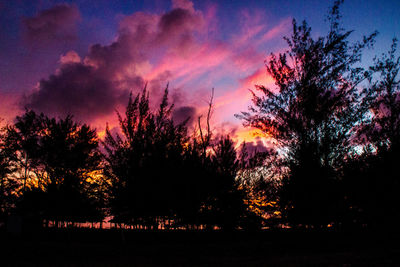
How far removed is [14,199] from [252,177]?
864 inches

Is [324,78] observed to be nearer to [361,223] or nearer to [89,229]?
[361,223]

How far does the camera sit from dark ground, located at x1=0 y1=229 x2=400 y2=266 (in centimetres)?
796

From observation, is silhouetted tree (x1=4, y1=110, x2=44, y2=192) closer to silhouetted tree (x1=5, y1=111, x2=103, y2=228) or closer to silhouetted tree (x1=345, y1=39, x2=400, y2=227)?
silhouetted tree (x1=5, y1=111, x2=103, y2=228)

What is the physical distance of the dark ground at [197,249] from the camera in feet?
26.1

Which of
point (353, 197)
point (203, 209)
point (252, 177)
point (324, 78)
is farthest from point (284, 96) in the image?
point (203, 209)

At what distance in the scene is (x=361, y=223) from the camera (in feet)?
55.9

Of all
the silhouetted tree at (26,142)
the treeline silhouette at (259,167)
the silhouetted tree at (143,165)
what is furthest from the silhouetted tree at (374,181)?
the silhouetted tree at (26,142)

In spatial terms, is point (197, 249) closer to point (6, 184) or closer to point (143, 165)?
point (143, 165)

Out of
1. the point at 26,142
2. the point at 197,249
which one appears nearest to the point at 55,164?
the point at 26,142

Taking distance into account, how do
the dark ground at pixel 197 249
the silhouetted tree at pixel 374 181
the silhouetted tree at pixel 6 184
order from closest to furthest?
the dark ground at pixel 197 249 → the silhouetted tree at pixel 374 181 → the silhouetted tree at pixel 6 184

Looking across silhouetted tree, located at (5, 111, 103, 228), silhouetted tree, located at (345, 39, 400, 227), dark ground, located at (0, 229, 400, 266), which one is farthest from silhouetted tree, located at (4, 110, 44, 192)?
silhouetted tree, located at (345, 39, 400, 227)

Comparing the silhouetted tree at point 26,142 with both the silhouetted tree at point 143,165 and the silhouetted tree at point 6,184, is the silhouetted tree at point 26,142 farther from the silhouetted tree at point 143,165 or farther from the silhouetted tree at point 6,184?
the silhouetted tree at point 143,165

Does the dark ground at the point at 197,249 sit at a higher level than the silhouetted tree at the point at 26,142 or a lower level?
lower

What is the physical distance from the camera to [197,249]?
35.1 feet
